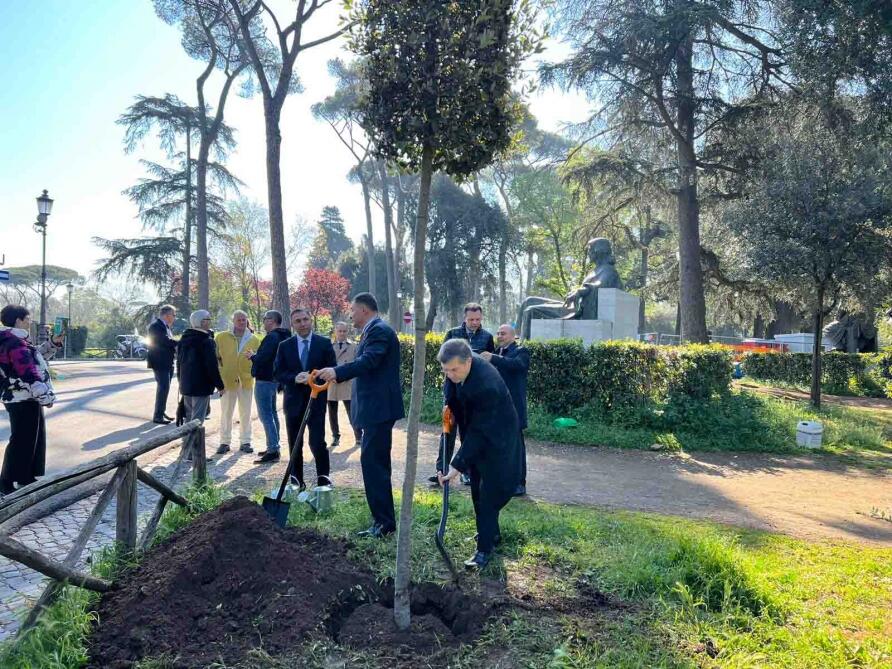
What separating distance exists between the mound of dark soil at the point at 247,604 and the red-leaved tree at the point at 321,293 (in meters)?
32.8

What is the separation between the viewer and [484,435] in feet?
12.0

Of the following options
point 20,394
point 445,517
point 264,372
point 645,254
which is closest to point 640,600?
point 445,517

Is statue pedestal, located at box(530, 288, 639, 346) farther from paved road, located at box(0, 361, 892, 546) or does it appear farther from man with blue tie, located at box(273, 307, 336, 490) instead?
man with blue tie, located at box(273, 307, 336, 490)

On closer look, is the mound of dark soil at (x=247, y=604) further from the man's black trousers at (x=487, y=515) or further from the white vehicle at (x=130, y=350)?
the white vehicle at (x=130, y=350)

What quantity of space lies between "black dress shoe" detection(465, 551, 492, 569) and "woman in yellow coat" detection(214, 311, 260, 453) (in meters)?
4.52

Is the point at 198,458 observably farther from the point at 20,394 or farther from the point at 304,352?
the point at 20,394

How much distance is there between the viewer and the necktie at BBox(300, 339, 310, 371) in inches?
212

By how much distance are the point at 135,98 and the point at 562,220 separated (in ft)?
72.5

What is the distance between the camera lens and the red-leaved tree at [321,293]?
117ft

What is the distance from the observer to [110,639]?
264 centimetres

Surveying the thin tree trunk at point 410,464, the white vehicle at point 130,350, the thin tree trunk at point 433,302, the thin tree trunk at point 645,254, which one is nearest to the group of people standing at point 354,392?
the thin tree trunk at point 410,464

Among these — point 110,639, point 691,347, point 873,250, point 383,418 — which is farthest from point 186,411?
point 873,250

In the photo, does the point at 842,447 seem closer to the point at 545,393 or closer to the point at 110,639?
the point at 545,393

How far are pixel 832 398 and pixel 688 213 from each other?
6673 millimetres
